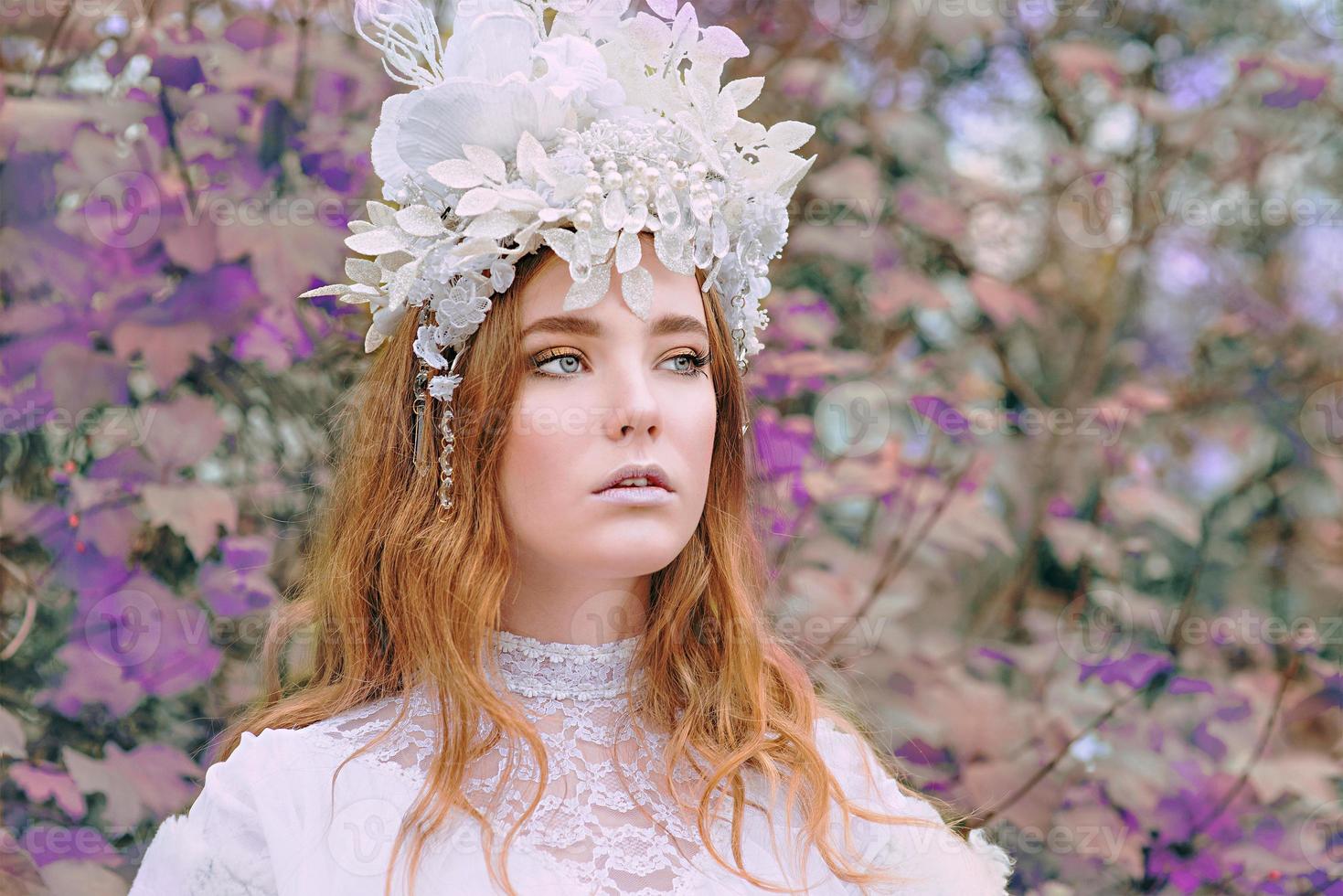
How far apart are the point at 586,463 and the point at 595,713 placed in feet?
1.16

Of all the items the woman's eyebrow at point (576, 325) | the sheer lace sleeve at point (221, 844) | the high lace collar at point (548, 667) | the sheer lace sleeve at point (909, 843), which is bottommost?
the sheer lace sleeve at point (221, 844)

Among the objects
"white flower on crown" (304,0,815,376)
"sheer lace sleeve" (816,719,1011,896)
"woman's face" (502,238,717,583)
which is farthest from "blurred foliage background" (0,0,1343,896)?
"woman's face" (502,238,717,583)

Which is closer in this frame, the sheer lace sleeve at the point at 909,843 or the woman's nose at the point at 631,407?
the woman's nose at the point at 631,407

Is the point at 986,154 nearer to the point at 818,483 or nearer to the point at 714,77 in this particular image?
the point at 818,483

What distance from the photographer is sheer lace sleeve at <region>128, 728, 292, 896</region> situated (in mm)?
1571

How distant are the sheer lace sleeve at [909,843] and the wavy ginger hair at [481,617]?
0.09ft

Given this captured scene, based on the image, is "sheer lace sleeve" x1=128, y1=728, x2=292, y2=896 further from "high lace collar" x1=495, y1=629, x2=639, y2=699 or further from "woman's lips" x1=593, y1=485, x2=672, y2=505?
"woman's lips" x1=593, y1=485, x2=672, y2=505

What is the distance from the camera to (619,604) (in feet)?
5.83

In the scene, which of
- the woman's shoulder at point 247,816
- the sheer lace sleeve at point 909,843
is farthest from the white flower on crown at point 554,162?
the sheer lace sleeve at point 909,843

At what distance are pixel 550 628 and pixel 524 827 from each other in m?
0.26

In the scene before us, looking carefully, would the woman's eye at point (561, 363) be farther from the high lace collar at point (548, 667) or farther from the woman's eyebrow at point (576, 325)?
the high lace collar at point (548, 667)

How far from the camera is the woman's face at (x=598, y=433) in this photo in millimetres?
1604

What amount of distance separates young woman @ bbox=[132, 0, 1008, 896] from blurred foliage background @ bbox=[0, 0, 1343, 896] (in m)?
0.47

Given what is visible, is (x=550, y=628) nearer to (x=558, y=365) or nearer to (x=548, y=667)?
(x=548, y=667)
